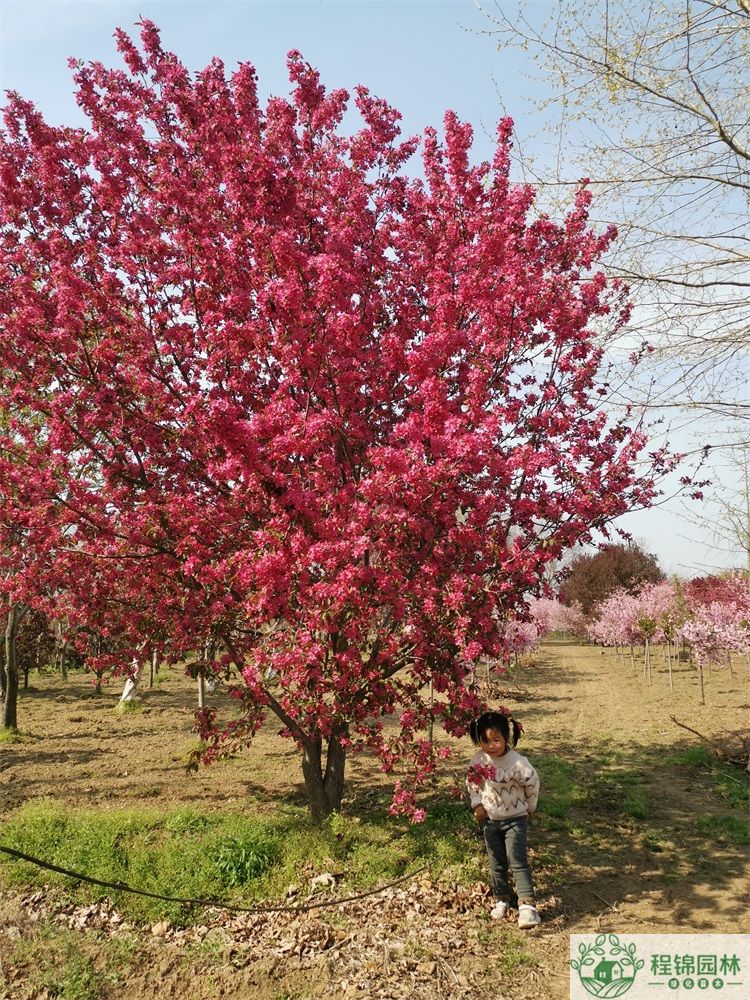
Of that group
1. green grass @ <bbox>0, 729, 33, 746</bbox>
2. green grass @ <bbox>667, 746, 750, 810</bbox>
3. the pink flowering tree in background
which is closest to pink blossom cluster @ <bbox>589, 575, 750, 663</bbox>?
the pink flowering tree in background

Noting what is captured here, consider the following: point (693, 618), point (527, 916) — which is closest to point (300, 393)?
point (527, 916)

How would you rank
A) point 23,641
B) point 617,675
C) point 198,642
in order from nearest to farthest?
point 198,642 → point 23,641 → point 617,675

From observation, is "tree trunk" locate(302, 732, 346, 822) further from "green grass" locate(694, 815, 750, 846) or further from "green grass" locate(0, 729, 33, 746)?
"green grass" locate(0, 729, 33, 746)

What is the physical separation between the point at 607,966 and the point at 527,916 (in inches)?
25.5

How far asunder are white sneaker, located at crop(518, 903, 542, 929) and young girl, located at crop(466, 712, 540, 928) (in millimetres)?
164

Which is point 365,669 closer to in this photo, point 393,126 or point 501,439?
point 501,439

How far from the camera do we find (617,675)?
23.7 m

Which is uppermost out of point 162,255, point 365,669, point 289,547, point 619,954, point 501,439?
point 162,255

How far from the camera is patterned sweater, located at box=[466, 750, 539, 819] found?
17.4 feet

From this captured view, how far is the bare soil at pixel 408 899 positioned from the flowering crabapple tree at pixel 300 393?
1.09 m

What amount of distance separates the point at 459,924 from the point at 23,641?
15.9 meters

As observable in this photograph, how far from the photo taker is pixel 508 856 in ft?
17.3

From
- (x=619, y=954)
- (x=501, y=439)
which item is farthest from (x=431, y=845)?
(x=501, y=439)

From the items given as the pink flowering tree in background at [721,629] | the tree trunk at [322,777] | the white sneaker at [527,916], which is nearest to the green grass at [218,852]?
the tree trunk at [322,777]
